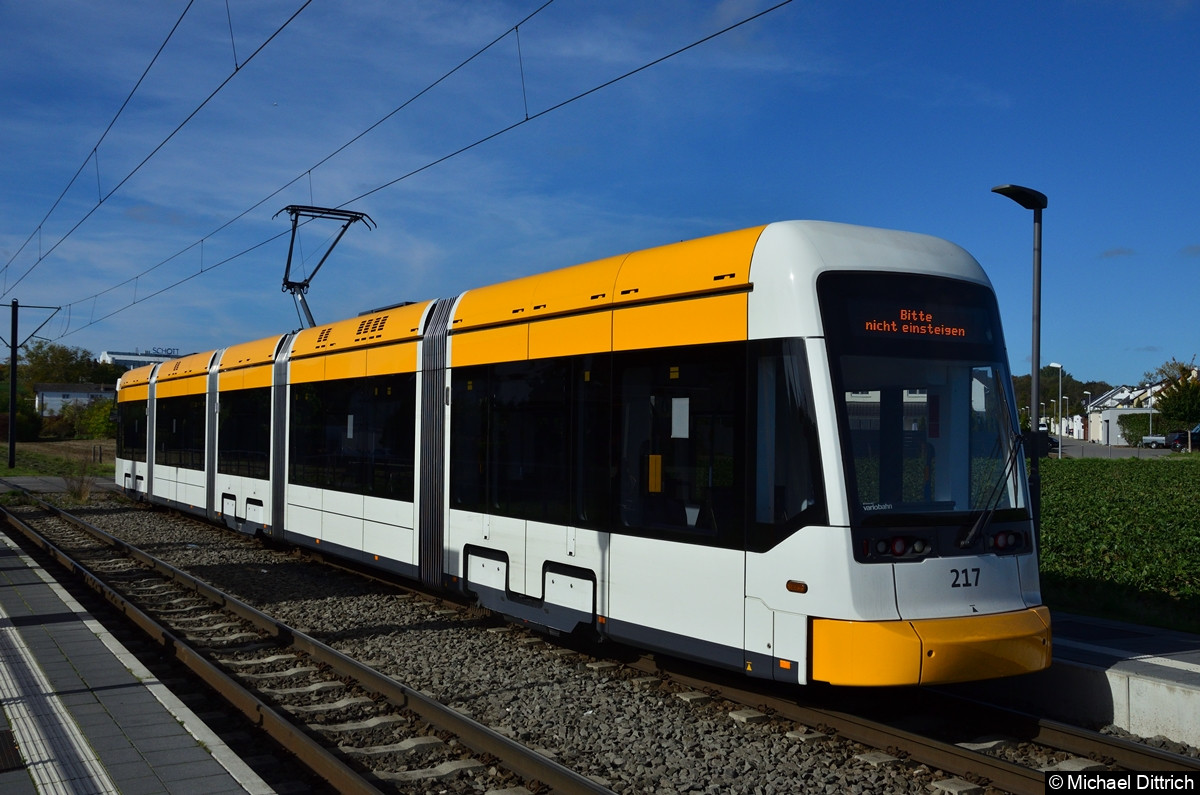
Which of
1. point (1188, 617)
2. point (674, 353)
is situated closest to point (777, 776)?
point (674, 353)

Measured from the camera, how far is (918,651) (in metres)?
6.00

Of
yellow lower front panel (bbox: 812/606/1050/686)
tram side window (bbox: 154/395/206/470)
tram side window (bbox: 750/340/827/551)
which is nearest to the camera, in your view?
yellow lower front panel (bbox: 812/606/1050/686)

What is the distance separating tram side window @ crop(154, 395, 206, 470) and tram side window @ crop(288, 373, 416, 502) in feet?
16.6

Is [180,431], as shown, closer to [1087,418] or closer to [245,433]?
[245,433]

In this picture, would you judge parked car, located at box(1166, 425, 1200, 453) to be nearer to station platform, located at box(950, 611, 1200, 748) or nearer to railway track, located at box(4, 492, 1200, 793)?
station platform, located at box(950, 611, 1200, 748)

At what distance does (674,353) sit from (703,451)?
801 millimetres

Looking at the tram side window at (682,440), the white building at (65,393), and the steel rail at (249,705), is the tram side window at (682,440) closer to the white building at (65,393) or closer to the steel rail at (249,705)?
the steel rail at (249,705)

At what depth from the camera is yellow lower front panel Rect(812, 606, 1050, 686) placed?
5.98 m

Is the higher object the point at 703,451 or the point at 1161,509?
the point at 703,451

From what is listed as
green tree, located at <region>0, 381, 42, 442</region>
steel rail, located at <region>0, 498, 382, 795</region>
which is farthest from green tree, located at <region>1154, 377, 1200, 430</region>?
green tree, located at <region>0, 381, 42, 442</region>

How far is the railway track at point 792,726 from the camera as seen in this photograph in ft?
18.8

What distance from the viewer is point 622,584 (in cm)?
773

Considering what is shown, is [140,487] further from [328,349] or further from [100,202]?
[328,349]

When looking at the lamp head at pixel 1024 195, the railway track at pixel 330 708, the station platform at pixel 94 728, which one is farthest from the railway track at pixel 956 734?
the lamp head at pixel 1024 195
